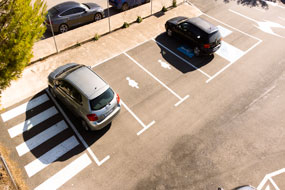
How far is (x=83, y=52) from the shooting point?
14.1 meters

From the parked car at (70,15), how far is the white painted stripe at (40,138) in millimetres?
7621

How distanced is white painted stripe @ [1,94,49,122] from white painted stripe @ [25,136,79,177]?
2775 mm

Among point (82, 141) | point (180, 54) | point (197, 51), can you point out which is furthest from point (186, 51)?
point (82, 141)

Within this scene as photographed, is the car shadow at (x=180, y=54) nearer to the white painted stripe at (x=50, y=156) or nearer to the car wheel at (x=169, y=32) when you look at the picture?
the car wheel at (x=169, y=32)

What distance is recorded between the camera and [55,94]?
10789 mm

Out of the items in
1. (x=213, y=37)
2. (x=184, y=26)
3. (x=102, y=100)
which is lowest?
(x=102, y=100)

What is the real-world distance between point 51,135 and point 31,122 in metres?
1.26

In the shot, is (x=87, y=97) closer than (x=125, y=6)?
Yes

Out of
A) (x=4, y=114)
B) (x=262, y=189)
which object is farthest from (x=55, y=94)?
(x=262, y=189)

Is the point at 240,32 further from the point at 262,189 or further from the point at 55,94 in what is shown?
the point at 55,94

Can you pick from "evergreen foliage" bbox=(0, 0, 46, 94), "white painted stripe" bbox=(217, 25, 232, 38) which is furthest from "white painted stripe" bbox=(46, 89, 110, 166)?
"white painted stripe" bbox=(217, 25, 232, 38)

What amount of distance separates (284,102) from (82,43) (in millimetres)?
12731

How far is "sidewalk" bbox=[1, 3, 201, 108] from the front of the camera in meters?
11.6

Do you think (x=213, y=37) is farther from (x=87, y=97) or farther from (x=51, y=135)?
(x=51, y=135)
